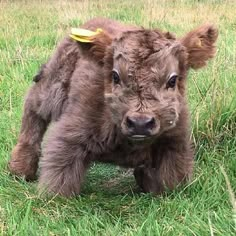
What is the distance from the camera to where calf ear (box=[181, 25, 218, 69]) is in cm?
438

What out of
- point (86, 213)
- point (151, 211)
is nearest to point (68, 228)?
point (86, 213)

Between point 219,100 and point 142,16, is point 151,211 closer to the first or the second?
point 219,100

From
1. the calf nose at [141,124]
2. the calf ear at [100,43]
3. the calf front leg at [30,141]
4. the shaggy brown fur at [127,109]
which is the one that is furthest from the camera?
the calf front leg at [30,141]

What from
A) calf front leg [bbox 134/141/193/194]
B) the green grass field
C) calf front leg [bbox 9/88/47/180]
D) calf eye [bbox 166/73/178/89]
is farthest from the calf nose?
calf front leg [bbox 9/88/47/180]

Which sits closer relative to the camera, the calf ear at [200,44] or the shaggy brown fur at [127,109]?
the shaggy brown fur at [127,109]

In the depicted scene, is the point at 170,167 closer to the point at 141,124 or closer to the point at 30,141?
the point at 141,124

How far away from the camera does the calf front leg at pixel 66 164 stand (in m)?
4.38

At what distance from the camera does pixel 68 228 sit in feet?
12.6

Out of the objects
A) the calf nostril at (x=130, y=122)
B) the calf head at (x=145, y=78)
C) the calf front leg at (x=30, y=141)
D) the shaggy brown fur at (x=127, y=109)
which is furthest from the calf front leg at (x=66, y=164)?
the calf front leg at (x=30, y=141)

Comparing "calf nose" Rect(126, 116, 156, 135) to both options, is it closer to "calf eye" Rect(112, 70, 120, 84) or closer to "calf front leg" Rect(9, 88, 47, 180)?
"calf eye" Rect(112, 70, 120, 84)

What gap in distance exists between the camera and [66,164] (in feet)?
14.4

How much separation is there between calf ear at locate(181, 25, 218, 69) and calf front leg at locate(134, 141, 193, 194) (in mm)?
590

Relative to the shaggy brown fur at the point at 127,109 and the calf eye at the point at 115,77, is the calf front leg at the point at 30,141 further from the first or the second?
the calf eye at the point at 115,77

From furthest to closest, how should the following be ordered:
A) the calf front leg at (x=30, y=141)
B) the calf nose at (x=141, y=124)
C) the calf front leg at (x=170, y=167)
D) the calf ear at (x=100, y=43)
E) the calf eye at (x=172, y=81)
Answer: the calf front leg at (x=30, y=141), the calf front leg at (x=170, y=167), the calf ear at (x=100, y=43), the calf eye at (x=172, y=81), the calf nose at (x=141, y=124)
